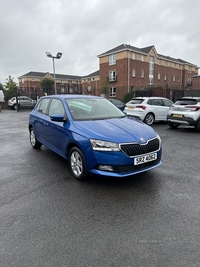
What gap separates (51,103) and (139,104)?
6307mm

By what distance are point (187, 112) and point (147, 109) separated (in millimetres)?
2291

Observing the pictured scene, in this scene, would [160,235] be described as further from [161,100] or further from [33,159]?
[161,100]

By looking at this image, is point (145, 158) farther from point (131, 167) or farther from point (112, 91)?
point (112, 91)

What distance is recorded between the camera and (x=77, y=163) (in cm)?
370

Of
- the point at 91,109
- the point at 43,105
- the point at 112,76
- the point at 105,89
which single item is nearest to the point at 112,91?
the point at 105,89

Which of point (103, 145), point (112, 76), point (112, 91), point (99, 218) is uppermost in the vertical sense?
point (112, 76)

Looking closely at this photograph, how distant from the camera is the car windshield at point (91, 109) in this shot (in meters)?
4.15

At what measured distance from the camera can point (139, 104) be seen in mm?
10289

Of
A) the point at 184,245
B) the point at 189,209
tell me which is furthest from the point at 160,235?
the point at 189,209

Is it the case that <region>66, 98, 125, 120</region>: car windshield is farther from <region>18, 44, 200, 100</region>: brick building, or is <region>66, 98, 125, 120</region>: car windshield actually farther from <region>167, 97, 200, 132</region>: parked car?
<region>18, 44, 200, 100</region>: brick building

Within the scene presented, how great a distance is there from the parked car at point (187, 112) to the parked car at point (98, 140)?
191 inches

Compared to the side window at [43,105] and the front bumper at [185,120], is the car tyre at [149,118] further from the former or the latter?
the side window at [43,105]

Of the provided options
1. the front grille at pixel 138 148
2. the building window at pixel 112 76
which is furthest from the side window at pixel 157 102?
the building window at pixel 112 76

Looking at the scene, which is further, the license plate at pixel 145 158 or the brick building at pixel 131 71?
the brick building at pixel 131 71
